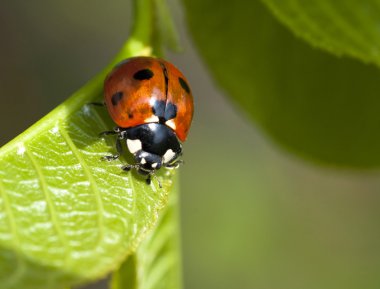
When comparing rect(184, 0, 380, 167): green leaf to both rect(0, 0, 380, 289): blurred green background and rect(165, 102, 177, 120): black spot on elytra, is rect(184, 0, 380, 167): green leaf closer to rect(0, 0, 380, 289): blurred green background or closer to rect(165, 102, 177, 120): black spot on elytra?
rect(165, 102, 177, 120): black spot on elytra

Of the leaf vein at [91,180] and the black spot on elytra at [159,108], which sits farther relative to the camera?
the black spot on elytra at [159,108]

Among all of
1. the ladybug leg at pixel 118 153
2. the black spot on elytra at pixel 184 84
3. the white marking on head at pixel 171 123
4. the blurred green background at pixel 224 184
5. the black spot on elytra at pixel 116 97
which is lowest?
the ladybug leg at pixel 118 153

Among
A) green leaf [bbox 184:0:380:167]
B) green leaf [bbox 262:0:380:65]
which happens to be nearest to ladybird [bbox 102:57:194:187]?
green leaf [bbox 184:0:380:167]

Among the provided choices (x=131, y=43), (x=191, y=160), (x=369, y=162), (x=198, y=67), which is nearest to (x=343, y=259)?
(x=191, y=160)

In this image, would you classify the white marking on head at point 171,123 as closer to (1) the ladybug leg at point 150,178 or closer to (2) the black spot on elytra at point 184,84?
(2) the black spot on elytra at point 184,84

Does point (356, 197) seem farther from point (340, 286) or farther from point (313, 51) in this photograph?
point (313, 51)

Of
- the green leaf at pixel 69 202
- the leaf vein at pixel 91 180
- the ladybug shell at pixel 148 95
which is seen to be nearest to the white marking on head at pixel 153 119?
the ladybug shell at pixel 148 95

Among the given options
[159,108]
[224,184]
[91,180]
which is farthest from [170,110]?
[224,184]
